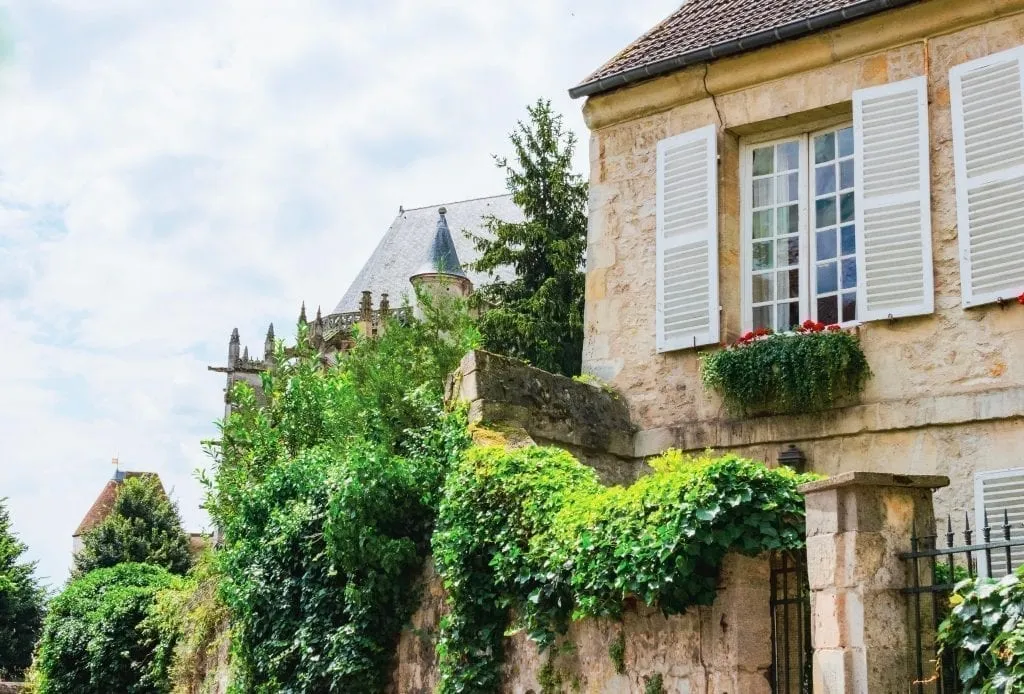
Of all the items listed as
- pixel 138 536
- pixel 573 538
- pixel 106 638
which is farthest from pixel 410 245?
pixel 573 538

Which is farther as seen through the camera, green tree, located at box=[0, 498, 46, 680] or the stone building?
the stone building

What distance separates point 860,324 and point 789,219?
3.57ft

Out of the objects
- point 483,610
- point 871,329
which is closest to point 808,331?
point 871,329

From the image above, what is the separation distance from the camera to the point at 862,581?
5.07m

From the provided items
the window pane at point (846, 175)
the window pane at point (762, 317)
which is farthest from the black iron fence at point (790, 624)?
the window pane at point (846, 175)

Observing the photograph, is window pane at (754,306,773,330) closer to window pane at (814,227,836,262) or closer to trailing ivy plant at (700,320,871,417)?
trailing ivy plant at (700,320,871,417)

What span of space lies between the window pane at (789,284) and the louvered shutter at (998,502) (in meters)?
1.92

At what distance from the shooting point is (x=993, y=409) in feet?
25.4

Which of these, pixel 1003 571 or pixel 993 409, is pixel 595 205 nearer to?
pixel 993 409

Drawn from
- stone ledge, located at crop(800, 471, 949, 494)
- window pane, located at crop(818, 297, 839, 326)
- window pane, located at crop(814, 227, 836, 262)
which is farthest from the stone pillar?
window pane, located at crop(814, 227, 836, 262)

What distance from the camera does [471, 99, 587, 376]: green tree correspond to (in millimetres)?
18859

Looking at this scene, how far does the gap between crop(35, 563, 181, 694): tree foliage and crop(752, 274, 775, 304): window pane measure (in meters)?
7.35

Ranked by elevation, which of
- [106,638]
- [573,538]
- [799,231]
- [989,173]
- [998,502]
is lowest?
[106,638]

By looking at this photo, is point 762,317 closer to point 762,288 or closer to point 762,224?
point 762,288
